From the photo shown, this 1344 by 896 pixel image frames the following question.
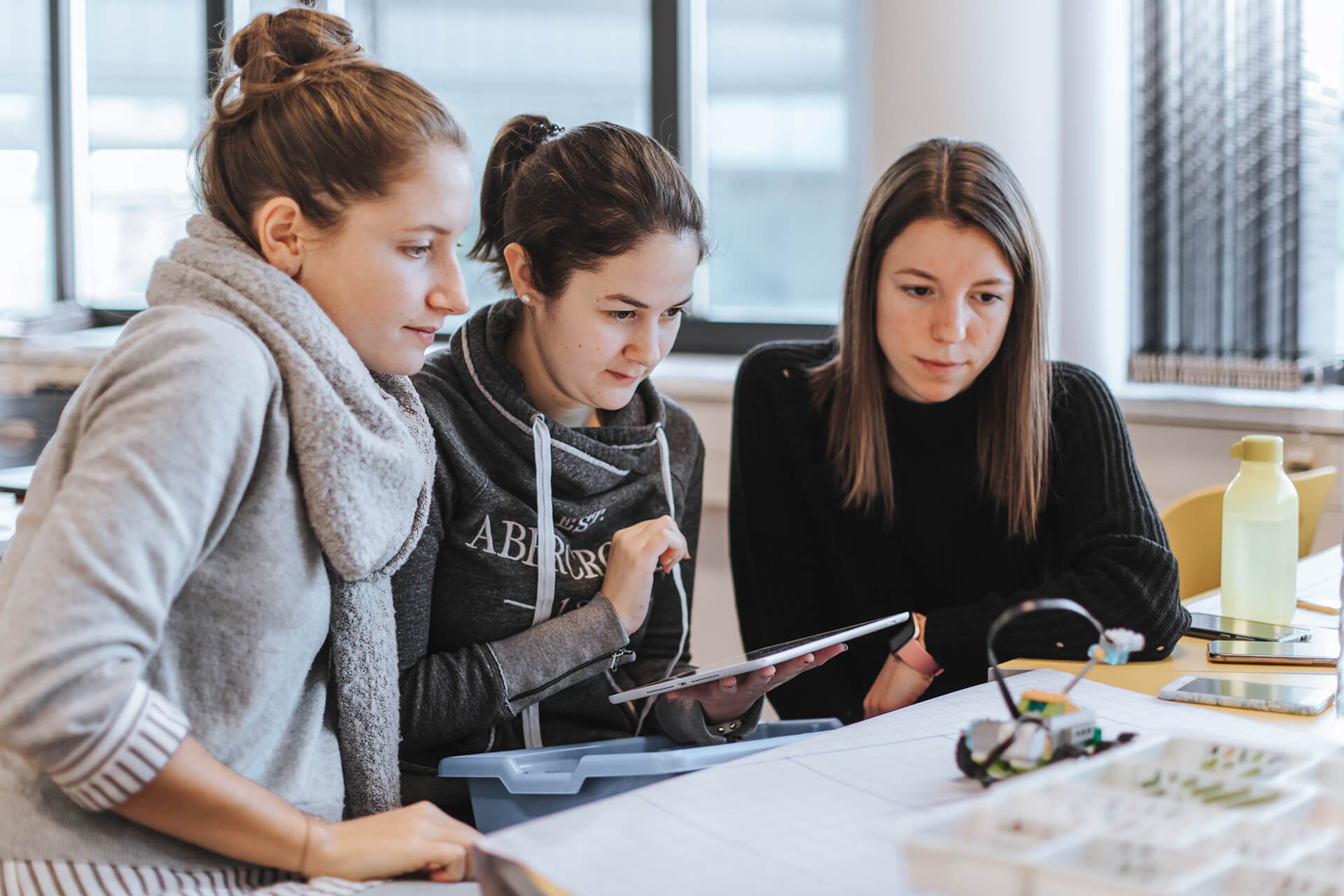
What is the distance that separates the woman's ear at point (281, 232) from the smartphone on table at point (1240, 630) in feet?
3.14

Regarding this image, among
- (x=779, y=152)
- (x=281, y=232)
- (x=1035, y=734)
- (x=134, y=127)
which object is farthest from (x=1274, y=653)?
Result: (x=134, y=127)

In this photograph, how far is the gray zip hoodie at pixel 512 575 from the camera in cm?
120

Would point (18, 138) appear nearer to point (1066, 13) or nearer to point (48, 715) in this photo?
point (1066, 13)

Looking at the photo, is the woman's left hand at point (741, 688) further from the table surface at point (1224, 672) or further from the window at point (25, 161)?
the window at point (25, 161)

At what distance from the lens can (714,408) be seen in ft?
8.40

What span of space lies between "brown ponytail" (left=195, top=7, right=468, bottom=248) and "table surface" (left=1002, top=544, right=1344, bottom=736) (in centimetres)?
76

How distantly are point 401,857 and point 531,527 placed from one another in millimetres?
441

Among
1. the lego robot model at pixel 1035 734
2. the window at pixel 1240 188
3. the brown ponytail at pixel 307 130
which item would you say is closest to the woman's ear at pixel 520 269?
the brown ponytail at pixel 307 130

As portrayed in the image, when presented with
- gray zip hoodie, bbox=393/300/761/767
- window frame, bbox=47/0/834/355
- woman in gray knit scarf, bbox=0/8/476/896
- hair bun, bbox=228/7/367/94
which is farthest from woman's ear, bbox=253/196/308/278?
window frame, bbox=47/0/834/355

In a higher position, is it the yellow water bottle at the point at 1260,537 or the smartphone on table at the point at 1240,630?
the yellow water bottle at the point at 1260,537

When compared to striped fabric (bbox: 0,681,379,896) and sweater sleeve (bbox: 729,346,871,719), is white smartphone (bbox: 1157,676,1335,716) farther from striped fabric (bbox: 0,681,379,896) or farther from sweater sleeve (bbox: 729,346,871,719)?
striped fabric (bbox: 0,681,379,896)

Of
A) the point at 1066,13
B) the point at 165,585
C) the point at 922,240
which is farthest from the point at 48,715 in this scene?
the point at 1066,13

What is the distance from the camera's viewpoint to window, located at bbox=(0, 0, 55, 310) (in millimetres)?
3869

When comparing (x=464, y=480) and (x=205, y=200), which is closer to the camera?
(x=205, y=200)
